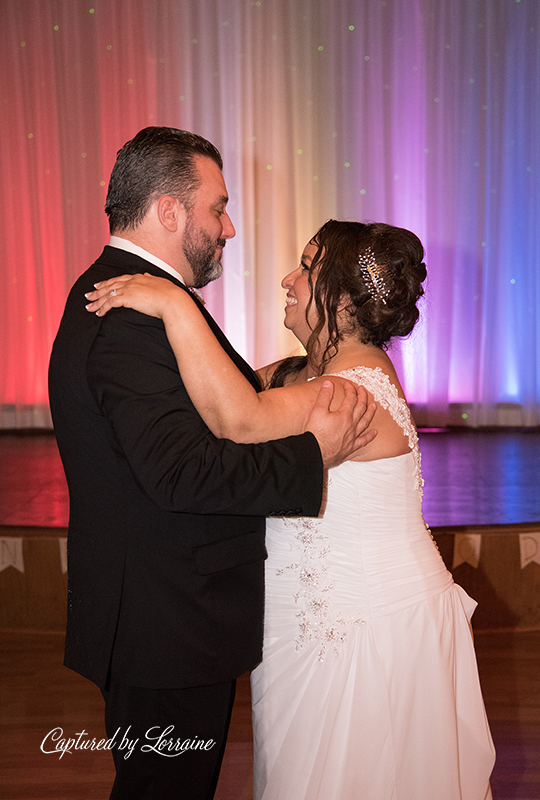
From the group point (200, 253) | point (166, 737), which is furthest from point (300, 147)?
point (166, 737)

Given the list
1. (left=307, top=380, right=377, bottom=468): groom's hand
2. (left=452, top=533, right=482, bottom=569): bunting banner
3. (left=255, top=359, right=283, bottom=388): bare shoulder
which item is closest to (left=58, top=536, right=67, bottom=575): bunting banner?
(left=255, top=359, right=283, bottom=388): bare shoulder

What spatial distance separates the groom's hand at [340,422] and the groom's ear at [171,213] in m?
0.44

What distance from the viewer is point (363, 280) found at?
1.66 m

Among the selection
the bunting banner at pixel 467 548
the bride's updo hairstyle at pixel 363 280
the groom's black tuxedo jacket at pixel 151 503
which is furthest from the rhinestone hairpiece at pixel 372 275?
the bunting banner at pixel 467 548

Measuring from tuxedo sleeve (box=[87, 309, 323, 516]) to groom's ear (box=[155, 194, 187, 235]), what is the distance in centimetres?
26

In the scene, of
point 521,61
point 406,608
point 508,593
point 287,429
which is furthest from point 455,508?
point 521,61

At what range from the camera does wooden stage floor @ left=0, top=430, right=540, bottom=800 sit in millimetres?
2279

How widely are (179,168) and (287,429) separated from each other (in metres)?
0.57

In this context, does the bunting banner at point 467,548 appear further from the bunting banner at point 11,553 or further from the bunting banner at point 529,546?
the bunting banner at point 11,553

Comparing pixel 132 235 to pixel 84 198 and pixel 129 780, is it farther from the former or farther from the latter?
pixel 84 198

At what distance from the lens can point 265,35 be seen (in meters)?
6.80

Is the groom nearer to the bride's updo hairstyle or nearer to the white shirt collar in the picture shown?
the white shirt collar

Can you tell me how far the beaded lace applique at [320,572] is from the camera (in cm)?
156

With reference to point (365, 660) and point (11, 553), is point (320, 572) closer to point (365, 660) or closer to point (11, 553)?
point (365, 660)
